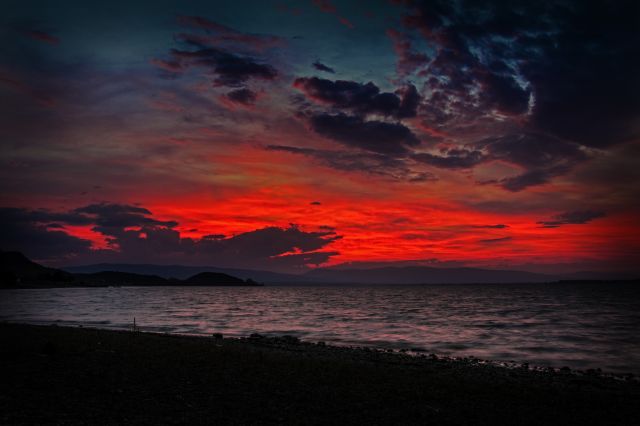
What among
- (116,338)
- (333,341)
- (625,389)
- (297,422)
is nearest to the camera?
(297,422)

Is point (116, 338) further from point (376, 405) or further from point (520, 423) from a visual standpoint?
point (520, 423)

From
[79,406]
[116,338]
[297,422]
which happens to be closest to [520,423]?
[297,422]

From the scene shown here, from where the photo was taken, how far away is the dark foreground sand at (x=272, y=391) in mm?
12750

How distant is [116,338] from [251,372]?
49.4ft

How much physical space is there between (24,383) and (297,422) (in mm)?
9799

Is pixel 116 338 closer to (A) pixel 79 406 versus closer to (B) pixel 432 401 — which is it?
(A) pixel 79 406

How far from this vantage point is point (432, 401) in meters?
15.5

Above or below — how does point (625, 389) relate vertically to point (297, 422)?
below

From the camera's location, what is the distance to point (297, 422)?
1238 centimetres

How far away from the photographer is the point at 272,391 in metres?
15.9

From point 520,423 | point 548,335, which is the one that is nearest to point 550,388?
point 520,423

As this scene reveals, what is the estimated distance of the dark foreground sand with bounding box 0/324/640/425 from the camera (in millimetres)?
12750

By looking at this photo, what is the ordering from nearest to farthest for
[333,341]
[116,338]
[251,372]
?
[251,372] → [116,338] → [333,341]

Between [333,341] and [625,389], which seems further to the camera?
[333,341]
